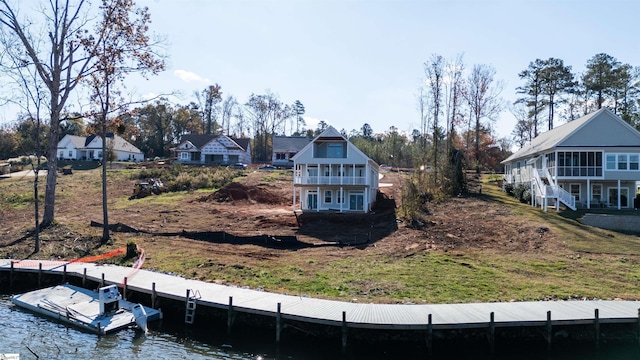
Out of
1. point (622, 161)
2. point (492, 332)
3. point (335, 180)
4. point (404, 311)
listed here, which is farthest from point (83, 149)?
point (492, 332)

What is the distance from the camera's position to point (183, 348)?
1379 cm

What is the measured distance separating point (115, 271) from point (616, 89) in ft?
204

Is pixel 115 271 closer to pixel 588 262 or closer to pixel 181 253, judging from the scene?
pixel 181 253

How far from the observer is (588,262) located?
21562 millimetres

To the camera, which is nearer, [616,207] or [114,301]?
[114,301]

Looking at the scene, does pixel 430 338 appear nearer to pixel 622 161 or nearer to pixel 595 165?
pixel 595 165

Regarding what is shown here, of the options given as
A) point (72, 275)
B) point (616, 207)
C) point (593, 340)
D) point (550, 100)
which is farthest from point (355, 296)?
point (550, 100)

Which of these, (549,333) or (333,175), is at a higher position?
(333,175)

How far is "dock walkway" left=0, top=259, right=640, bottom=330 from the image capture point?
13445mm

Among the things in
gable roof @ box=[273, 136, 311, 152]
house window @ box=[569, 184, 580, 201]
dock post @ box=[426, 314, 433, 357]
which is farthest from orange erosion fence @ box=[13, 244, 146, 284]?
gable roof @ box=[273, 136, 311, 152]

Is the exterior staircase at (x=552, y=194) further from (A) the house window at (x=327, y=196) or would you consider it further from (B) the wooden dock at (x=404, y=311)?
(B) the wooden dock at (x=404, y=311)

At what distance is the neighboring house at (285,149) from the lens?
78000mm

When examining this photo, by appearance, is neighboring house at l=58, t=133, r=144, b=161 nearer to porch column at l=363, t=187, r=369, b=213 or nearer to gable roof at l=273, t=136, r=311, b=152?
gable roof at l=273, t=136, r=311, b=152

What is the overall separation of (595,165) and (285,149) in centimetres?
5226
